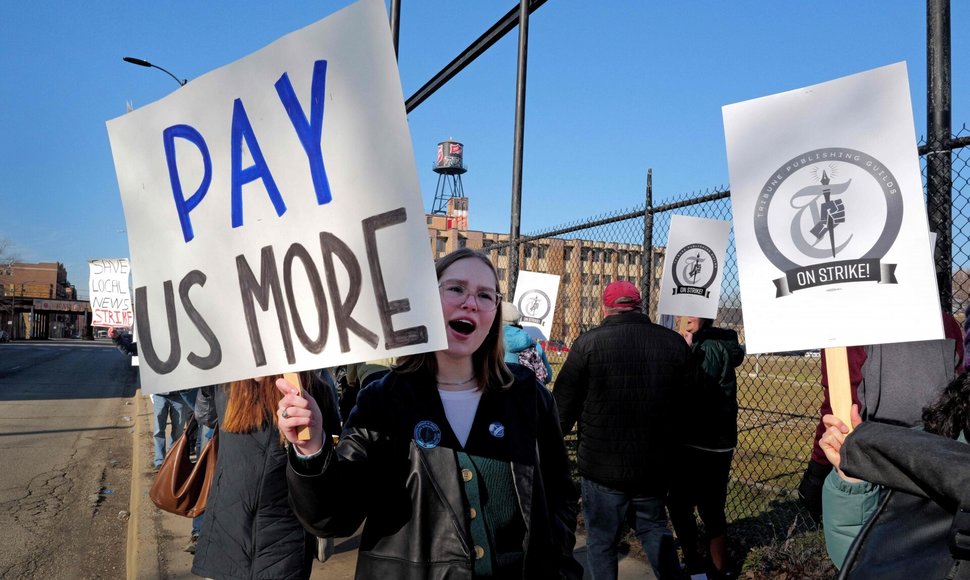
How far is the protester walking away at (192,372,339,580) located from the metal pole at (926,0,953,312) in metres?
2.76

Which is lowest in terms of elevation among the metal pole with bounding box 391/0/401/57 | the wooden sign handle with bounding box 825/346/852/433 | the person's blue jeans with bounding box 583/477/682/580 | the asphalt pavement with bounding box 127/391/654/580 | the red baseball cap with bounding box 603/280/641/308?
the asphalt pavement with bounding box 127/391/654/580

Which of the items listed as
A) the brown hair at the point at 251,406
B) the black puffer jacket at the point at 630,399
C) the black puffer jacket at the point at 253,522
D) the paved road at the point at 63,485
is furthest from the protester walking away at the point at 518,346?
the paved road at the point at 63,485

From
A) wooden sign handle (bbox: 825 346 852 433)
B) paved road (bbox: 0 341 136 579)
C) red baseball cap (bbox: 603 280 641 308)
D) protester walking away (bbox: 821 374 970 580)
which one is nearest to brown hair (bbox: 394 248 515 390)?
wooden sign handle (bbox: 825 346 852 433)

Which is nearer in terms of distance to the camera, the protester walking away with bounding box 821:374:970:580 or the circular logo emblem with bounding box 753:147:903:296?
the protester walking away with bounding box 821:374:970:580

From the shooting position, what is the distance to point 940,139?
3.18 metres

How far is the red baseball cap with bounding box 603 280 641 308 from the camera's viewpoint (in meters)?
4.28

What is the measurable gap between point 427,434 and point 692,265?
3.32 m

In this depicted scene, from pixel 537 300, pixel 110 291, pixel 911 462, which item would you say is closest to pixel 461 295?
pixel 911 462

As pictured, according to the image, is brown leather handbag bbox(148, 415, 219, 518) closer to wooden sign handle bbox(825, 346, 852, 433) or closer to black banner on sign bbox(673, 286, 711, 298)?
wooden sign handle bbox(825, 346, 852, 433)

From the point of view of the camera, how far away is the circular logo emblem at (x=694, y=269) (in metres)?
4.96

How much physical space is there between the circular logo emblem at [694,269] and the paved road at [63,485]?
460cm

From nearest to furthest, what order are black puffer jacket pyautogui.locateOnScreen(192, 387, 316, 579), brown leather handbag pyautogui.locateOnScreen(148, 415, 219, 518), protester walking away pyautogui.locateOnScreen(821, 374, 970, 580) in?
protester walking away pyautogui.locateOnScreen(821, 374, 970, 580) < black puffer jacket pyautogui.locateOnScreen(192, 387, 316, 579) < brown leather handbag pyautogui.locateOnScreen(148, 415, 219, 518)

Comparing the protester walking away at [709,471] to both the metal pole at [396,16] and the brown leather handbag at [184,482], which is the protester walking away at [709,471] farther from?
the metal pole at [396,16]

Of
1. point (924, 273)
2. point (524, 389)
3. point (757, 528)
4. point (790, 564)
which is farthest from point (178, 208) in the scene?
point (757, 528)
